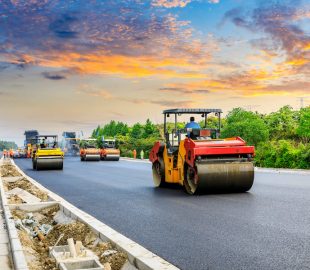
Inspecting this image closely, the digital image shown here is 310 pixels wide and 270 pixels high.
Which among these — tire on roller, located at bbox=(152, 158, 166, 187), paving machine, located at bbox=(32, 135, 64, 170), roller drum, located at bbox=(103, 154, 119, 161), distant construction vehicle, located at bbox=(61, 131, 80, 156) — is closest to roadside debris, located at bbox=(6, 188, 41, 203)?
tire on roller, located at bbox=(152, 158, 166, 187)

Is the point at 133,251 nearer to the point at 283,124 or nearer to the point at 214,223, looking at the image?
the point at 214,223

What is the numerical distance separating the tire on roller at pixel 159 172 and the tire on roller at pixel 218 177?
1741mm

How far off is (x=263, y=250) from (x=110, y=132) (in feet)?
393

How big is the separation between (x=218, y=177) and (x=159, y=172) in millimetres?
3029

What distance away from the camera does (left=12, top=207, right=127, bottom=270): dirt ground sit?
252 inches

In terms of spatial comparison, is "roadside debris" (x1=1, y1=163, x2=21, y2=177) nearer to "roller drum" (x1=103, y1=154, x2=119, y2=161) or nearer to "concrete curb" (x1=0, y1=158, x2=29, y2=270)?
"concrete curb" (x1=0, y1=158, x2=29, y2=270)

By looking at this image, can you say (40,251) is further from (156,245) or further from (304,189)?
(304,189)

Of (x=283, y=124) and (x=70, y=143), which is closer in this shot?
(x=283, y=124)

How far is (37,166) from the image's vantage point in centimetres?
2847

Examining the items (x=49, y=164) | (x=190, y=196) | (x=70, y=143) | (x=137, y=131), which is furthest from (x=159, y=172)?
(x=137, y=131)

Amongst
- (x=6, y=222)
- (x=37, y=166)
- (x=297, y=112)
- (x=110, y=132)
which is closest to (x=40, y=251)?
(x=6, y=222)

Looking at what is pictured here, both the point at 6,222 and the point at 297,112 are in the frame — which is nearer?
the point at 6,222

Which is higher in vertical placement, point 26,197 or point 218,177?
point 218,177

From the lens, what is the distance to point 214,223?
8906 mm
